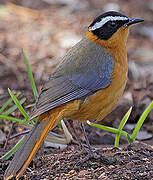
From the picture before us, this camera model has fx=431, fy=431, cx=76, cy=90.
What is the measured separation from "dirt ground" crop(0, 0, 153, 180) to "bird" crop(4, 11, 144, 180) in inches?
18.8

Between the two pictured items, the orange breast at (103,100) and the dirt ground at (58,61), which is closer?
the dirt ground at (58,61)

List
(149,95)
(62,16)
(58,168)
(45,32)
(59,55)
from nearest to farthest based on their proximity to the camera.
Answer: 1. (58,168)
2. (149,95)
3. (59,55)
4. (45,32)
5. (62,16)

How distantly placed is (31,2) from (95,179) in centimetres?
709

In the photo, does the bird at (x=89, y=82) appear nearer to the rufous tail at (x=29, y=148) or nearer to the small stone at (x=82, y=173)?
the rufous tail at (x=29, y=148)

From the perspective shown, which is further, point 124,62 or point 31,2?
point 31,2

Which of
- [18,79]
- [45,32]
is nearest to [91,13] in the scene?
[45,32]

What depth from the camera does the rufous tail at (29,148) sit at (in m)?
4.33

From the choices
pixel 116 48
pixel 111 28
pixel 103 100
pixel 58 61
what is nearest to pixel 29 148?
pixel 103 100

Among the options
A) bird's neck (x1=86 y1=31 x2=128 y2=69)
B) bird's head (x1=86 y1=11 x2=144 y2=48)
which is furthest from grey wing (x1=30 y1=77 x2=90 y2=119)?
bird's head (x1=86 y1=11 x2=144 y2=48)

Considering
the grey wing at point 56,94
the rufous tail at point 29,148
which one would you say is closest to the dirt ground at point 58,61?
the rufous tail at point 29,148

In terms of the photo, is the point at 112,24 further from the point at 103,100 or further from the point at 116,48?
the point at 103,100

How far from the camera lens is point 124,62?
5207mm

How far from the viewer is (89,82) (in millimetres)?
5062

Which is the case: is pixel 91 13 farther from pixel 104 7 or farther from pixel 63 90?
pixel 63 90
